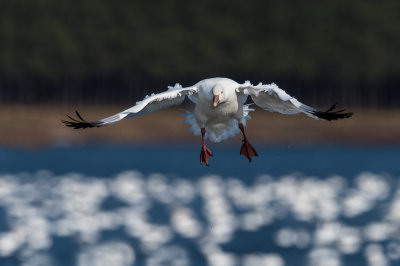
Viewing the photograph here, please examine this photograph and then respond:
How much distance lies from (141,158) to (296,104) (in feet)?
114

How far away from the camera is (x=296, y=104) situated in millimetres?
10898

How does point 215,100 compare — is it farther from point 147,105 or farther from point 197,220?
point 197,220

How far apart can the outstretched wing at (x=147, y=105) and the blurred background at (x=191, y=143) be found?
1303 centimetres

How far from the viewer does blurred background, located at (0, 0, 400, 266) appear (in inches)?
1052

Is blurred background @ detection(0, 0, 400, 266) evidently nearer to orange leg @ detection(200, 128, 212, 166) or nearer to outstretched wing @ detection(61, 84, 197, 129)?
orange leg @ detection(200, 128, 212, 166)

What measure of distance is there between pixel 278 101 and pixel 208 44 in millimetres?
44283

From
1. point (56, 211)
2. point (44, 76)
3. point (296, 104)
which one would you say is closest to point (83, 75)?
point (44, 76)

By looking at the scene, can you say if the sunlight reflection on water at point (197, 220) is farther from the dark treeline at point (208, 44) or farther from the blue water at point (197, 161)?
the dark treeline at point (208, 44)

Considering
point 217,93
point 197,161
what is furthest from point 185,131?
point 217,93

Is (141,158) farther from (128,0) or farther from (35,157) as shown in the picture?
(128,0)

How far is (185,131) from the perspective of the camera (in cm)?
4616

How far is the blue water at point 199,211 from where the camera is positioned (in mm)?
25344

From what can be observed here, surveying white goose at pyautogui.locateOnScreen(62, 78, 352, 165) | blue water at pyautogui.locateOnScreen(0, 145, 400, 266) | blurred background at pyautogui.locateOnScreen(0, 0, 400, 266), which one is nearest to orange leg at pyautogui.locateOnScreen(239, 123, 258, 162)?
white goose at pyautogui.locateOnScreen(62, 78, 352, 165)

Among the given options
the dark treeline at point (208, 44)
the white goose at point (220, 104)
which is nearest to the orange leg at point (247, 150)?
the white goose at point (220, 104)
